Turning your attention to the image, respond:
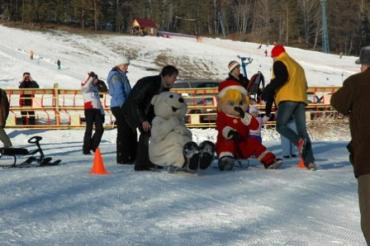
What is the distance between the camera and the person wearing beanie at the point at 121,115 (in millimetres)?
9562

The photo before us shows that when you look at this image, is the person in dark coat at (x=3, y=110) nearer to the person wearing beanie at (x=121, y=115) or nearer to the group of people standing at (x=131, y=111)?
the group of people standing at (x=131, y=111)

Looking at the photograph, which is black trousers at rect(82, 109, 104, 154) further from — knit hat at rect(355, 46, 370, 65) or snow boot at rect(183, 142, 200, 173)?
knit hat at rect(355, 46, 370, 65)

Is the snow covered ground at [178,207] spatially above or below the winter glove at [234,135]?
below

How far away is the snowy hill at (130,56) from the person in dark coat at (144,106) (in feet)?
77.8

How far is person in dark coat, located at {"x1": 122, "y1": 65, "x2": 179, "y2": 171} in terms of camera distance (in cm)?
845

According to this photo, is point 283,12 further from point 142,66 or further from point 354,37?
point 142,66

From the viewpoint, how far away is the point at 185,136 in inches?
317

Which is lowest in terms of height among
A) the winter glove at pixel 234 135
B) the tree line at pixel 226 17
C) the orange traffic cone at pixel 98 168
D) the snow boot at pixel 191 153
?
the orange traffic cone at pixel 98 168

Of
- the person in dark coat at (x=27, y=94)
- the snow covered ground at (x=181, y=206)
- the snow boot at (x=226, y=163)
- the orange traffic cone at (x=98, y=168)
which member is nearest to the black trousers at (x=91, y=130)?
the snow covered ground at (x=181, y=206)

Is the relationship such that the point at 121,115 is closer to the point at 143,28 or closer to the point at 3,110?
the point at 3,110

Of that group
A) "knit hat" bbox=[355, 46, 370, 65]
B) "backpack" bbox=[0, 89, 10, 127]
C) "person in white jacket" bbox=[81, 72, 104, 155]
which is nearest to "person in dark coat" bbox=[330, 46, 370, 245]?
"knit hat" bbox=[355, 46, 370, 65]

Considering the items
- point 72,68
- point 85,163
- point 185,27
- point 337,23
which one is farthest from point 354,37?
point 85,163

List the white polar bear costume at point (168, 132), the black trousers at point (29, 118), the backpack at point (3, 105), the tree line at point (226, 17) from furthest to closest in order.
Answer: the tree line at point (226, 17), the black trousers at point (29, 118), the backpack at point (3, 105), the white polar bear costume at point (168, 132)

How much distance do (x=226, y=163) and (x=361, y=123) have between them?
410cm
